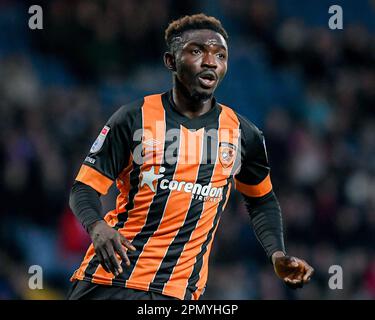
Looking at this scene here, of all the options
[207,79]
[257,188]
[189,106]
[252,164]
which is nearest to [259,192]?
[257,188]

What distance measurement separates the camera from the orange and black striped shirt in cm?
434

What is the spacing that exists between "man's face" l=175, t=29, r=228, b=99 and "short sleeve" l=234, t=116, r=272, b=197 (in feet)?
1.09

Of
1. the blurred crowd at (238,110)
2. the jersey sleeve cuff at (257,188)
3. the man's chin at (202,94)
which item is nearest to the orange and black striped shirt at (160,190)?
the man's chin at (202,94)

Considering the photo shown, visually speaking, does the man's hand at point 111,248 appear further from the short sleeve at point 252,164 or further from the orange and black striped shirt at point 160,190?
the short sleeve at point 252,164

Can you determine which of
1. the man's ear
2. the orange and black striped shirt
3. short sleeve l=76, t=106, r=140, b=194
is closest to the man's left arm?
the orange and black striped shirt

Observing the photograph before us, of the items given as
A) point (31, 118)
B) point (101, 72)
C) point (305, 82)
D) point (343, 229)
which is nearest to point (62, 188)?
point (31, 118)

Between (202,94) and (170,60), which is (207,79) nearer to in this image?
(202,94)

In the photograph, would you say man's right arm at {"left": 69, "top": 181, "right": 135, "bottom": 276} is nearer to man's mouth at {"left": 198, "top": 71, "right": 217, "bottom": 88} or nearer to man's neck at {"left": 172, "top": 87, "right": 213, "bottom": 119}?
man's neck at {"left": 172, "top": 87, "right": 213, "bottom": 119}

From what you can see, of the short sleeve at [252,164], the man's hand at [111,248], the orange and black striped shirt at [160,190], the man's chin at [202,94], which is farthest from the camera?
the short sleeve at [252,164]

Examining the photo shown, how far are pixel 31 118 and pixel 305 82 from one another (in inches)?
136

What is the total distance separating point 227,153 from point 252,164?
0.26m

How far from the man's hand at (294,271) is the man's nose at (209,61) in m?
1.01

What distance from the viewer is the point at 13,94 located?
31.4ft

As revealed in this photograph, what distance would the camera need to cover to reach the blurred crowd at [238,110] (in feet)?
28.1
